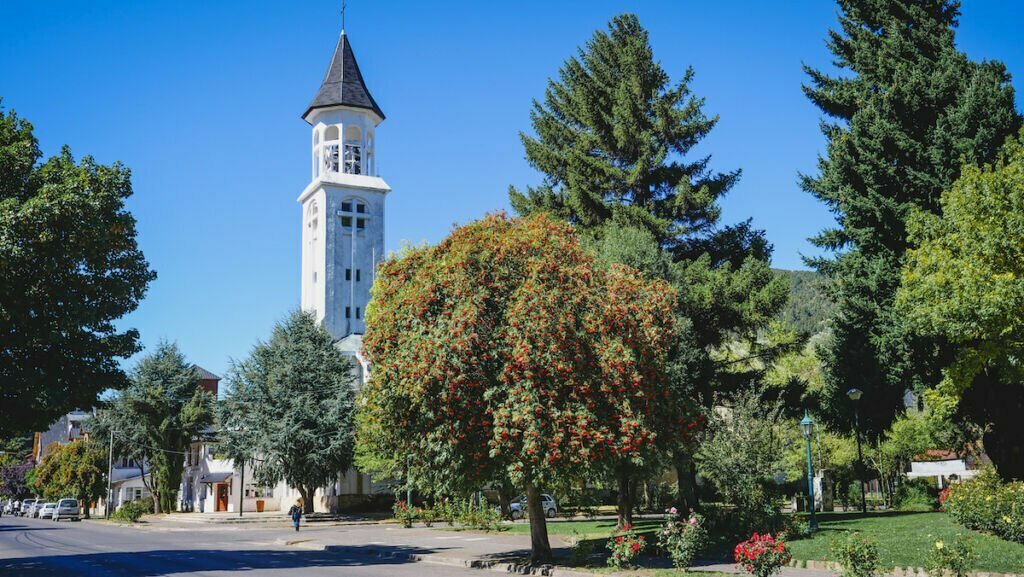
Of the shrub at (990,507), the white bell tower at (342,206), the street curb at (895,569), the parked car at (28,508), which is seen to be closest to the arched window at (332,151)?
the white bell tower at (342,206)

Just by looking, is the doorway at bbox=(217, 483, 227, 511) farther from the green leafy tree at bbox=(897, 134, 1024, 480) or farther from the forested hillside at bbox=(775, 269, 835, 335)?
the forested hillside at bbox=(775, 269, 835, 335)

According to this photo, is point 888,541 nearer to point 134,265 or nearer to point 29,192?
point 134,265

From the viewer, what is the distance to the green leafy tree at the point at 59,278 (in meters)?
20.1

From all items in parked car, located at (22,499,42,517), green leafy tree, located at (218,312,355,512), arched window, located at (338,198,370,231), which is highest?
arched window, located at (338,198,370,231)

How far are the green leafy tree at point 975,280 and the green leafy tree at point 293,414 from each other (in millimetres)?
32634

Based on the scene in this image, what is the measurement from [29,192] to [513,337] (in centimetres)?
1407

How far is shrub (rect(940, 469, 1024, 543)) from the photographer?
56.8ft

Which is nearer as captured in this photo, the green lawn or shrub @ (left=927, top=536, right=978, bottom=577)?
shrub @ (left=927, top=536, right=978, bottom=577)

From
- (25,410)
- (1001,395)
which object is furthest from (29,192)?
(1001,395)

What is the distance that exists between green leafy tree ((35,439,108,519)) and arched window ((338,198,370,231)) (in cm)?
2600

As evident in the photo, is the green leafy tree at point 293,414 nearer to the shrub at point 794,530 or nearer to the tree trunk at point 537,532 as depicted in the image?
the tree trunk at point 537,532

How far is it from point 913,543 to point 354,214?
54.3 meters

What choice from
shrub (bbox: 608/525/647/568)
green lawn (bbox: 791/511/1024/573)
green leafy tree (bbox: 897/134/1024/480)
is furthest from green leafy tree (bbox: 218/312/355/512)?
green leafy tree (bbox: 897/134/1024/480)

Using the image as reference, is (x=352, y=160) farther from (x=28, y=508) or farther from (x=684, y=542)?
(x=684, y=542)
